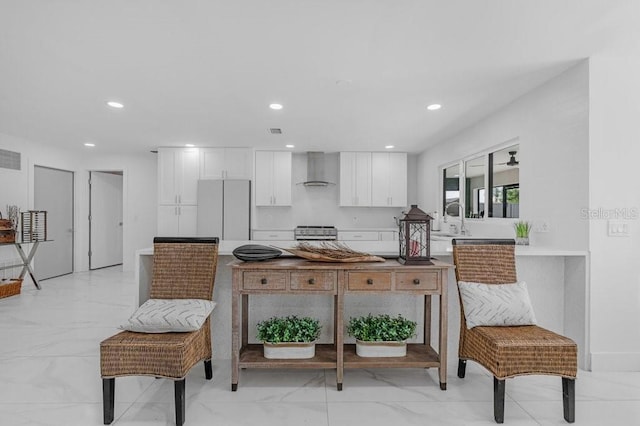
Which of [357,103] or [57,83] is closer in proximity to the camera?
[57,83]

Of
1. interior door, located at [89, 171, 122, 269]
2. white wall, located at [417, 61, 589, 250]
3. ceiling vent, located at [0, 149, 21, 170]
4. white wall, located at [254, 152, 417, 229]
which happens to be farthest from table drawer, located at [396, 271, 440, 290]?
interior door, located at [89, 171, 122, 269]

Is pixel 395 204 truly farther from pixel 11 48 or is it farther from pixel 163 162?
pixel 11 48

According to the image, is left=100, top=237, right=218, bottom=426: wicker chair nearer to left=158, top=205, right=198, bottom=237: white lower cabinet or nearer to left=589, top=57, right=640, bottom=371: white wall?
left=589, top=57, right=640, bottom=371: white wall

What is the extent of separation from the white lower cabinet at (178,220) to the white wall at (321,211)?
1.18 meters

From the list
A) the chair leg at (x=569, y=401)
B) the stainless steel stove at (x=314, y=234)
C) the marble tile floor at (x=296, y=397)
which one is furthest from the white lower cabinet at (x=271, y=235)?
the chair leg at (x=569, y=401)

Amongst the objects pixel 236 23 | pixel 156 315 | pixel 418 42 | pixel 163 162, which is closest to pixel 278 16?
pixel 236 23

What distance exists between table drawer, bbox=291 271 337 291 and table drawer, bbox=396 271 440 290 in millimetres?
415

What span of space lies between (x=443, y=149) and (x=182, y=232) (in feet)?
14.9

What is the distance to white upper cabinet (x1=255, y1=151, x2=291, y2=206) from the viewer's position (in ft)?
20.5

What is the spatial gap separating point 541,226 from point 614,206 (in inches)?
22.7

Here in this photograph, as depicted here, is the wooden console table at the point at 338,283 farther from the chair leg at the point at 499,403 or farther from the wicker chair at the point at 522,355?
the chair leg at the point at 499,403

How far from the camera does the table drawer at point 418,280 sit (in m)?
2.26

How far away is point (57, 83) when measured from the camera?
317cm

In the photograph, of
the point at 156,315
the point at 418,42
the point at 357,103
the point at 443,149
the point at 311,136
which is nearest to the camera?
the point at 156,315
